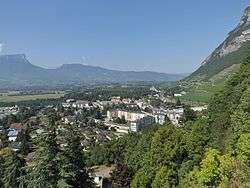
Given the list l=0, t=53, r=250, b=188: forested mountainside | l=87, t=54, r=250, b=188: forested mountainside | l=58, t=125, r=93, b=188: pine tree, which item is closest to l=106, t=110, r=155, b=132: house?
l=0, t=53, r=250, b=188: forested mountainside

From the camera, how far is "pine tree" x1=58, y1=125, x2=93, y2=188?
2296cm

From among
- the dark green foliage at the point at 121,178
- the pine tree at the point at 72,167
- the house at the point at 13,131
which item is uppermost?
the pine tree at the point at 72,167

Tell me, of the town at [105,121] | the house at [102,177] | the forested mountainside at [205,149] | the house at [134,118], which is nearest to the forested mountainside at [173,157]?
the forested mountainside at [205,149]

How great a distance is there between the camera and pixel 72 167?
2484cm

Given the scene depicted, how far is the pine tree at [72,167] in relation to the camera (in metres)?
23.0

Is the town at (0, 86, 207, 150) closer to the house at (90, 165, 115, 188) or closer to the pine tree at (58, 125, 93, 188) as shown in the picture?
the house at (90, 165, 115, 188)

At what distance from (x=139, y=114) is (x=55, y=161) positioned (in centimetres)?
10752

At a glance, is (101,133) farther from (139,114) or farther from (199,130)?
(199,130)

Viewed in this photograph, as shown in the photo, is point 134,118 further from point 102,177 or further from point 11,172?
point 11,172

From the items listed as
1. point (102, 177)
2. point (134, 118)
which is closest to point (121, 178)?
point (102, 177)

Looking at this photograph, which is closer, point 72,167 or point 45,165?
point 45,165

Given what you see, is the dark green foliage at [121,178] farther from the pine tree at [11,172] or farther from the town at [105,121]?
the town at [105,121]

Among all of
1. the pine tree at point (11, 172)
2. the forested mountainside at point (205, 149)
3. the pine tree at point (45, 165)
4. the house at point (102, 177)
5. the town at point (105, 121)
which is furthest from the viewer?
the town at point (105, 121)

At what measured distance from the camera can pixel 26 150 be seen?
65812mm
